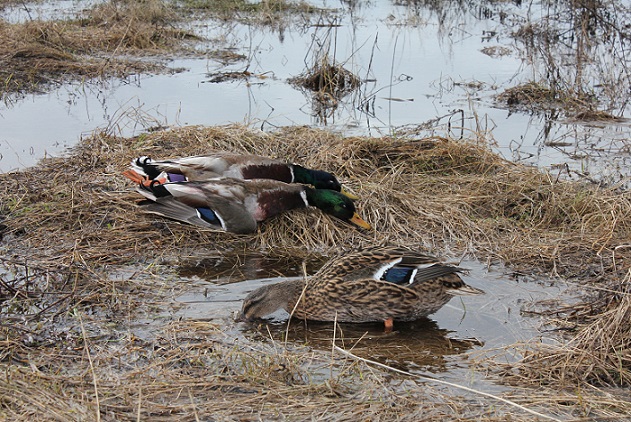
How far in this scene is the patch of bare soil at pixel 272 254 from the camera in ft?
11.9

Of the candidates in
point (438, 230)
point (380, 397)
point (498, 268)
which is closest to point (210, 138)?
point (438, 230)

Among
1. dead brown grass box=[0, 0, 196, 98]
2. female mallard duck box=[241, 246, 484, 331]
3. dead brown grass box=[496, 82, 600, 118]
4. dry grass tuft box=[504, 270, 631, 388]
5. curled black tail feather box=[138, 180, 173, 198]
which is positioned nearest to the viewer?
dry grass tuft box=[504, 270, 631, 388]

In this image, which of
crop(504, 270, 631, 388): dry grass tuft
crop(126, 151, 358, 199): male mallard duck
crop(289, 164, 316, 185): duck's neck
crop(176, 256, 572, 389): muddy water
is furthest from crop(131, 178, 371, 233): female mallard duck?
crop(504, 270, 631, 388): dry grass tuft

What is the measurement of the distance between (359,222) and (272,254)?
2.25 ft

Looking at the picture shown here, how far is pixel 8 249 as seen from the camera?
569 centimetres

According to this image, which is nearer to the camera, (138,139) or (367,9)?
(138,139)

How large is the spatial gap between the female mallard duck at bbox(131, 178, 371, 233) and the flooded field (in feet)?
0.32

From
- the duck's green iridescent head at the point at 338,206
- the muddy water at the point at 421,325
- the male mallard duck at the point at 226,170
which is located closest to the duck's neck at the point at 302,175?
the male mallard duck at the point at 226,170

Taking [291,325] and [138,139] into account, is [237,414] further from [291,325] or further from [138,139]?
[138,139]

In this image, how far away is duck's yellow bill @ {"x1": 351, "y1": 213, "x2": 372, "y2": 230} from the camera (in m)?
6.18

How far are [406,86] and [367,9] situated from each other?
4.78 meters

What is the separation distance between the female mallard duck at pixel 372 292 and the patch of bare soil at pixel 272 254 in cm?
38

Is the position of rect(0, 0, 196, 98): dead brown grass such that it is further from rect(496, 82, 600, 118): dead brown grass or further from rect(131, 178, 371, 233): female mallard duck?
rect(496, 82, 600, 118): dead brown grass

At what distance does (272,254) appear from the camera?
5918 millimetres
